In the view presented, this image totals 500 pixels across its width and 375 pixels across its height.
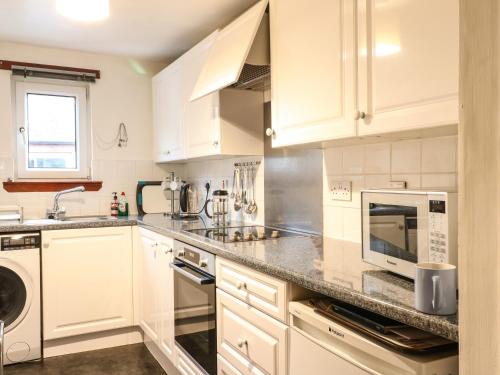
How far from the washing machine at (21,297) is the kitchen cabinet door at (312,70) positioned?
1861 millimetres

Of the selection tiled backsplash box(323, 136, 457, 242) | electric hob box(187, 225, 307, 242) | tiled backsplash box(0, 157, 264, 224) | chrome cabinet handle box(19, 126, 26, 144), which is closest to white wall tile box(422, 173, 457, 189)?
tiled backsplash box(323, 136, 457, 242)

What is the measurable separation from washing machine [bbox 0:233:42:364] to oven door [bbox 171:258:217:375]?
3.55ft

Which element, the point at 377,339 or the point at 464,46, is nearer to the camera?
the point at 464,46

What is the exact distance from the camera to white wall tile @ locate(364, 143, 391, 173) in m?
1.76

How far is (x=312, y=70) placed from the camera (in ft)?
5.67

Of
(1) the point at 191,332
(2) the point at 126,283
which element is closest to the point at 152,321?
(2) the point at 126,283

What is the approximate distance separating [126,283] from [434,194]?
8.27ft

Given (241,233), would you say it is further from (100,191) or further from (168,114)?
(100,191)

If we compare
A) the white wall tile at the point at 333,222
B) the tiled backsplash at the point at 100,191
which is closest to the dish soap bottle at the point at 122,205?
the tiled backsplash at the point at 100,191

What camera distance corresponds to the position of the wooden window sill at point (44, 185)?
327 cm

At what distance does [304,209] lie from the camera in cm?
230

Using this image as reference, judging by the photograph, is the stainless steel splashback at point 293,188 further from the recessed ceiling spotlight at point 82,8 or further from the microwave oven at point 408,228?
the recessed ceiling spotlight at point 82,8

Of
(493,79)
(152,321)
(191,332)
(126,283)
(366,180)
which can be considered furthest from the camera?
(126,283)

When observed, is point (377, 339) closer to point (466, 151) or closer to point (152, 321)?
point (466, 151)
